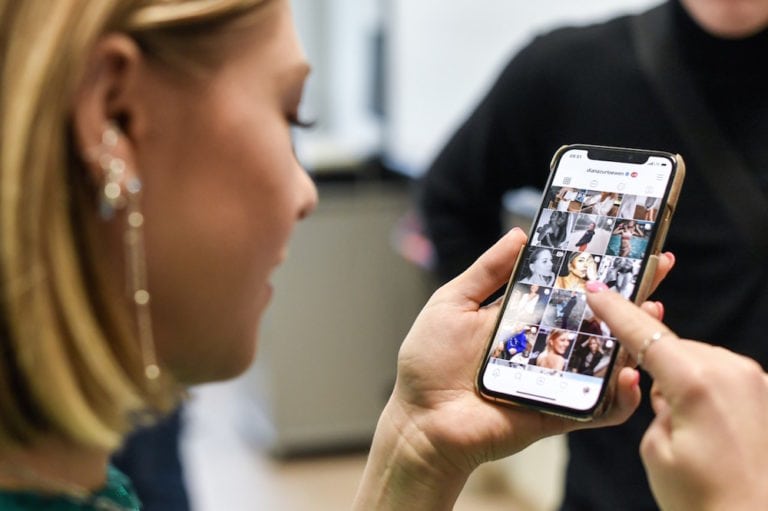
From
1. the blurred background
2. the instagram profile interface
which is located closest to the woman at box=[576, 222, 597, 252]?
the instagram profile interface

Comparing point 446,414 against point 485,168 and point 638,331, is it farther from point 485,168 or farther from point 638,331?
point 485,168

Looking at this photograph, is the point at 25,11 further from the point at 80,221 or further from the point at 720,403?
the point at 720,403

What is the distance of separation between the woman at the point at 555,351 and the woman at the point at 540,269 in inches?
1.7

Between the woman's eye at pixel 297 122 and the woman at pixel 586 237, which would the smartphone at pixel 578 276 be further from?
the woman's eye at pixel 297 122

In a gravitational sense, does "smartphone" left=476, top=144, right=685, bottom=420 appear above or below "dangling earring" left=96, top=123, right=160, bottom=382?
below

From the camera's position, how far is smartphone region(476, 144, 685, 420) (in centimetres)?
74

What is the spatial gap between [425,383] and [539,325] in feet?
0.34

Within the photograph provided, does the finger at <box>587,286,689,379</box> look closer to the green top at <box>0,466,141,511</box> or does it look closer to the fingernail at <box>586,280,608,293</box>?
the fingernail at <box>586,280,608,293</box>

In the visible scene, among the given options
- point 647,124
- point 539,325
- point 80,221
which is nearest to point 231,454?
point 647,124

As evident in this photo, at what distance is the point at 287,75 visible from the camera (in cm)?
63

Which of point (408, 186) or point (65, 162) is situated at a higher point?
point (65, 162)

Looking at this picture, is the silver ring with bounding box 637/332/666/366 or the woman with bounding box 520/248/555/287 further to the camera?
the woman with bounding box 520/248/555/287

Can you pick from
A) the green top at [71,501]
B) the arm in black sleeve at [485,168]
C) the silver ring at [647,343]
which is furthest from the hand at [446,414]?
the arm in black sleeve at [485,168]

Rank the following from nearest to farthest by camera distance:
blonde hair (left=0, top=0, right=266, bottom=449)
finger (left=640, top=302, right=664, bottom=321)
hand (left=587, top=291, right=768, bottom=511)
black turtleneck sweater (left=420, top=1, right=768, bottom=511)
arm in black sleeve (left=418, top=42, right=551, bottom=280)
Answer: blonde hair (left=0, top=0, right=266, bottom=449) → hand (left=587, top=291, right=768, bottom=511) → finger (left=640, top=302, right=664, bottom=321) → black turtleneck sweater (left=420, top=1, right=768, bottom=511) → arm in black sleeve (left=418, top=42, right=551, bottom=280)
